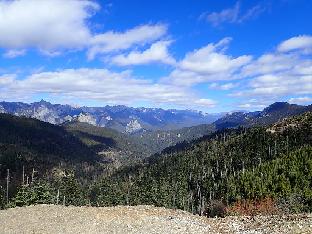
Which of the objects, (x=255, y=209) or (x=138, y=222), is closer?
(x=138, y=222)

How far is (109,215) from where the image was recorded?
157 feet

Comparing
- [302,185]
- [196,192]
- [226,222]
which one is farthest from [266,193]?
[226,222]

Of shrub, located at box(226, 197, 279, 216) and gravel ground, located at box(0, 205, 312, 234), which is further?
shrub, located at box(226, 197, 279, 216)

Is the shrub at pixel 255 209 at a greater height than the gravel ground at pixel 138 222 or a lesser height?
lesser

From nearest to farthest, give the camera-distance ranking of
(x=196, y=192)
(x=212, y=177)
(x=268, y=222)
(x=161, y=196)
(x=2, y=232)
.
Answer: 1. (x=268, y=222)
2. (x=2, y=232)
3. (x=161, y=196)
4. (x=196, y=192)
5. (x=212, y=177)

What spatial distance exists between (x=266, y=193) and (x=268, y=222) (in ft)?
332

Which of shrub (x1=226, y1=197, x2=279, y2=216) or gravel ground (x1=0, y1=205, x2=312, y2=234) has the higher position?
gravel ground (x1=0, y1=205, x2=312, y2=234)

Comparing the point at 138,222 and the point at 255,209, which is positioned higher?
the point at 138,222

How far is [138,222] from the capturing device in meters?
44.7

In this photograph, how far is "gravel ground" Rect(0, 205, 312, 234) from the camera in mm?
40125

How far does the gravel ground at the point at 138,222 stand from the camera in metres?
40.1

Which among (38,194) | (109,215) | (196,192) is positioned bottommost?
(196,192)

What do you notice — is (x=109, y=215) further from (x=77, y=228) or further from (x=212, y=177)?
(x=212, y=177)

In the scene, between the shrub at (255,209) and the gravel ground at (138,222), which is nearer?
the gravel ground at (138,222)
